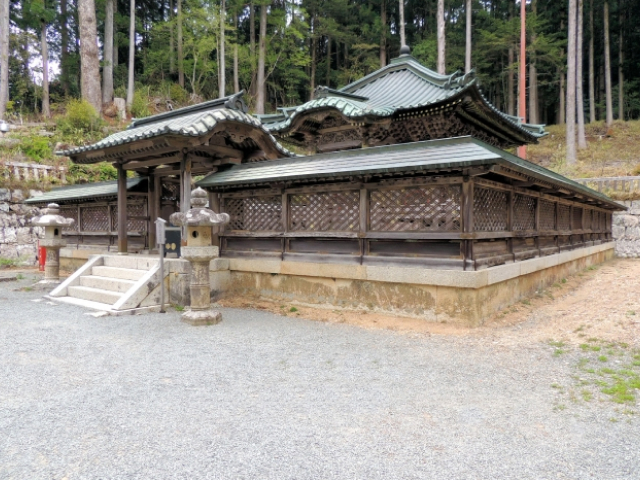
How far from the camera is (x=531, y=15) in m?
28.1

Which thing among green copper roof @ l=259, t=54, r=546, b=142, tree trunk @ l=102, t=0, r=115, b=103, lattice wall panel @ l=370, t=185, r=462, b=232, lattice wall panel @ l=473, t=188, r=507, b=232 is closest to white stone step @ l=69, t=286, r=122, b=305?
lattice wall panel @ l=370, t=185, r=462, b=232

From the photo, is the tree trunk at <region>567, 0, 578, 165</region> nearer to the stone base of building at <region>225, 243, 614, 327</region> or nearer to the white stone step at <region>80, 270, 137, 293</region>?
the stone base of building at <region>225, 243, 614, 327</region>

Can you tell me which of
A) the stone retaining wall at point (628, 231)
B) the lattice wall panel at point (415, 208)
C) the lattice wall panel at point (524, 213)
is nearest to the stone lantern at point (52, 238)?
the lattice wall panel at point (415, 208)

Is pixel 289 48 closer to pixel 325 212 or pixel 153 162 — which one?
pixel 153 162

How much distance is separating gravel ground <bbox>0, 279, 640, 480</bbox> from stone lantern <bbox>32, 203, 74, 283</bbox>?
5.14 metres

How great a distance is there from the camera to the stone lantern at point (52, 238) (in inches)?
394

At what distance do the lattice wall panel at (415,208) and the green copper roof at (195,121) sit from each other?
3381 millimetres

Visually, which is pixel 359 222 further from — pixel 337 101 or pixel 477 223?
pixel 337 101

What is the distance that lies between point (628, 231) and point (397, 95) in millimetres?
12493

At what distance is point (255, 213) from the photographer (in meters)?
8.38

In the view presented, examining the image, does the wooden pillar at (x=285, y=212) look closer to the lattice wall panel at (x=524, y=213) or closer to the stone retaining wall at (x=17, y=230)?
the lattice wall panel at (x=524, y=213)

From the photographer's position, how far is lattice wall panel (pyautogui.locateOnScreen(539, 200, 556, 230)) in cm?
927

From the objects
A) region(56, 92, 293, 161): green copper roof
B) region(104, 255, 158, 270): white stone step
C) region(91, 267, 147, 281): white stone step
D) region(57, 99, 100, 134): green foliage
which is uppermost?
region(57, 99, 100, 134): green foliage

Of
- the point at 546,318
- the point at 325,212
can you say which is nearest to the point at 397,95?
the point at 325,212
